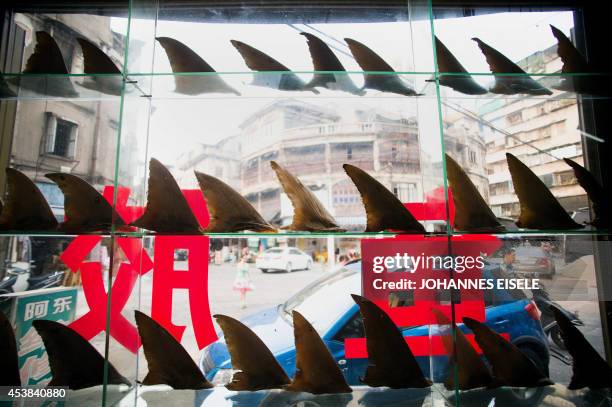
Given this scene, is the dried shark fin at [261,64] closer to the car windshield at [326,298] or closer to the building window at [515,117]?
the car windshield at [326,298]

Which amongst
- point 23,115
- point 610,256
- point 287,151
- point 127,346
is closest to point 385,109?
point 287,151

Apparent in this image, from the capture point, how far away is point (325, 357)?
998 mm

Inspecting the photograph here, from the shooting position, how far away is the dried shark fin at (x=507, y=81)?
119 centimetres

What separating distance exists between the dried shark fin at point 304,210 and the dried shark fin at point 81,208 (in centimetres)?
55

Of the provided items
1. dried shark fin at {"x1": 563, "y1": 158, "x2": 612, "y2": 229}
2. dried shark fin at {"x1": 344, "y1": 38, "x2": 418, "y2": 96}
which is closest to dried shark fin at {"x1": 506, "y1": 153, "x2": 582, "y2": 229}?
dried shark fin at {"x1": 563, "y1": 158, "x2": 612, "y2": 229}

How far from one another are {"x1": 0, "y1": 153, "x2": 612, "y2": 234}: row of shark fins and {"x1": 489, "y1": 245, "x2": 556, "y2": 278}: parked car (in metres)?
0.28

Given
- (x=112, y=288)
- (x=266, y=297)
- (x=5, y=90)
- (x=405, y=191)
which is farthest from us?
(x=266, y=297)

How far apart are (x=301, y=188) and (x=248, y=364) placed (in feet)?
1.95

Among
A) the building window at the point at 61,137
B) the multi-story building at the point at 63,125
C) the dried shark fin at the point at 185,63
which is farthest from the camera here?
the building window at the point at 61,137

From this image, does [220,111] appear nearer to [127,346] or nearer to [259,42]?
[259,42]

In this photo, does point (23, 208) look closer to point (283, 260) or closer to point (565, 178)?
point (283, 260)

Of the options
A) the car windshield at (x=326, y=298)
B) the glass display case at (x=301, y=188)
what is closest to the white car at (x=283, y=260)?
the glass display case at (x=301, y=188)

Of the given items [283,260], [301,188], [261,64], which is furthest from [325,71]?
[283,260]

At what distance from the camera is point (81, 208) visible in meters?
1.05
